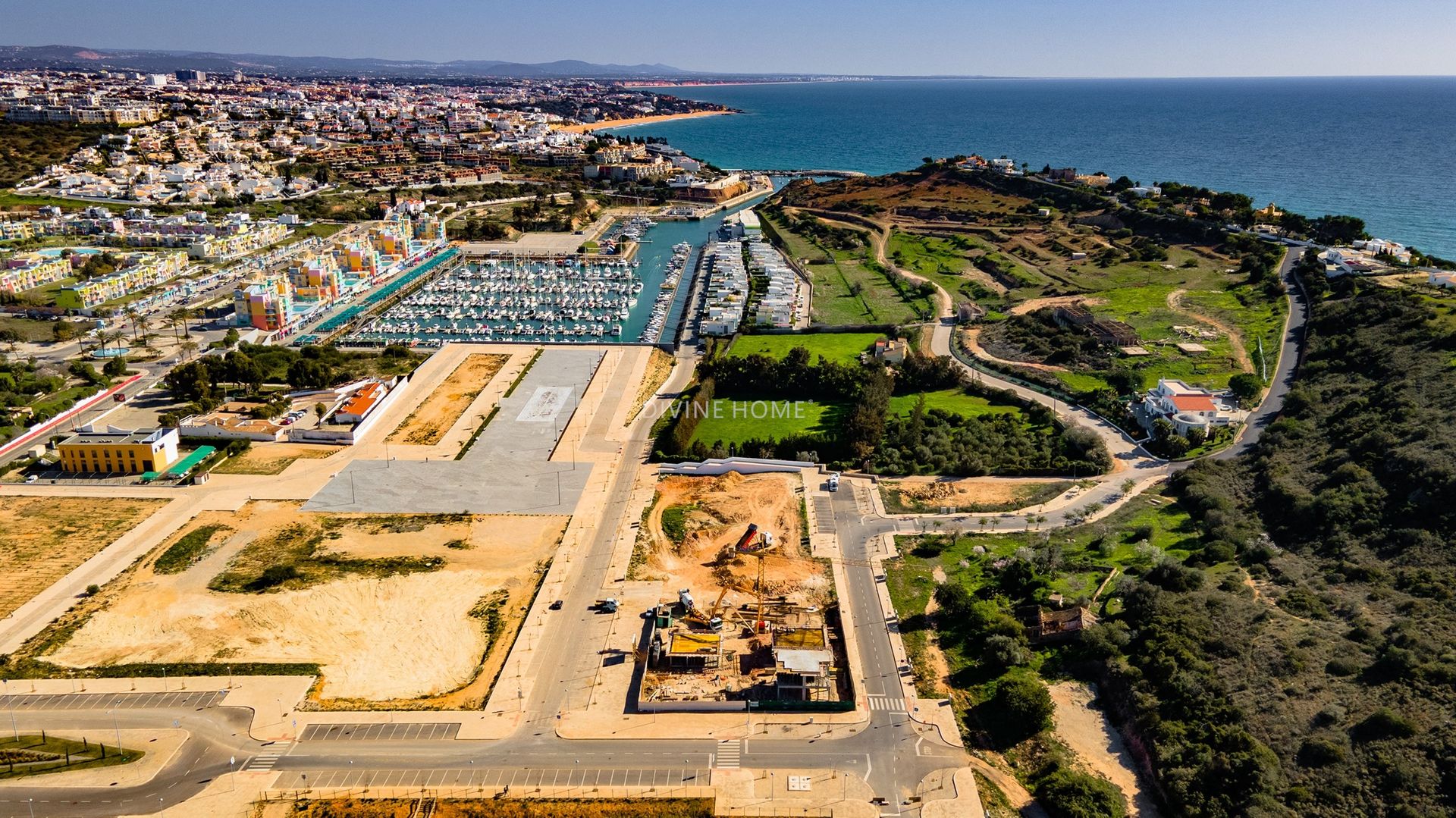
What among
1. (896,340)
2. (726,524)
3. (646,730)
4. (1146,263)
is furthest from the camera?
(1146,263)

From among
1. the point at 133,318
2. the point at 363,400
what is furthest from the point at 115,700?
the point at 133,318

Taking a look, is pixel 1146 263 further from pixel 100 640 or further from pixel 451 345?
pixel 100 640

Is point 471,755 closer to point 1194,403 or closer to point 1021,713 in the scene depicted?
point 1021,713

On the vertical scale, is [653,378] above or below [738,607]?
above

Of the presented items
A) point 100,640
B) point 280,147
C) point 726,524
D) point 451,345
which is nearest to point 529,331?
point 451,345

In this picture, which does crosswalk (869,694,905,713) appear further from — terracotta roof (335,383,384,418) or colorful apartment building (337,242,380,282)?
colorful apartment building (337,242,380,282)

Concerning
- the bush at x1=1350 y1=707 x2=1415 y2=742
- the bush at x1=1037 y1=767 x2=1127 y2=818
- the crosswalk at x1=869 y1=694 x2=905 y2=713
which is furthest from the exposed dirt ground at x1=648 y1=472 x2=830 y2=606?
the bush at x1=1350 y1=707 x2=1415 y2=742

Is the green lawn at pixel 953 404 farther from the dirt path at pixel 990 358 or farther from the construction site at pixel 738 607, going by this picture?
the construction site at pixel 738 607
